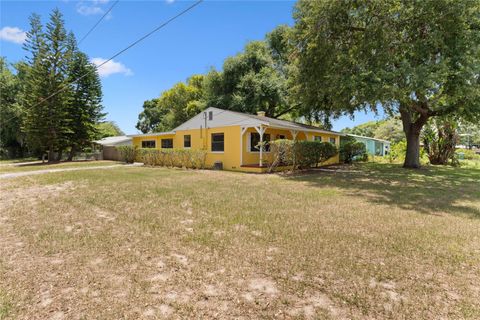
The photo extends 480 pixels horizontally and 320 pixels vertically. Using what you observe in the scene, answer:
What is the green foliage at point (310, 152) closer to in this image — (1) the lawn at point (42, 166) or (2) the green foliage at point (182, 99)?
(1) the lawn at point (42, 166)

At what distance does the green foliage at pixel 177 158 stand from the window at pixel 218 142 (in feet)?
2.99

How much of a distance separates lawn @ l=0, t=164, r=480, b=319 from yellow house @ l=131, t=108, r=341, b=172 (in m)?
7.86

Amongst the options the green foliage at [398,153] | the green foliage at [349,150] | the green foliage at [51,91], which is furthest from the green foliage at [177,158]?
the green foliage at [398,153]

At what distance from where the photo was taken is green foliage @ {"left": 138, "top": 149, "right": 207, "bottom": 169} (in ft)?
48.6

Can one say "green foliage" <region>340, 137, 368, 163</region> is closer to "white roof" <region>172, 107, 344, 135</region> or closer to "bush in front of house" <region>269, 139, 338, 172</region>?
"white roof" <region>172, 107, 344, 135</region>

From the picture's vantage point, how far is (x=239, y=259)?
3184mm

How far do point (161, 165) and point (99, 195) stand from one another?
9.63 m

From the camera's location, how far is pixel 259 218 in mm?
4910

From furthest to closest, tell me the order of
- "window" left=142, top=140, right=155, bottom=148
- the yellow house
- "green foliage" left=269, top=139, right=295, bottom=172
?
"window" left=142, top=140, right=155, bottom=148 → the yellow house → "green foliage" left=269, top=139, right=295, bottom=172

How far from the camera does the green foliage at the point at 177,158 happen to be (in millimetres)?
14828

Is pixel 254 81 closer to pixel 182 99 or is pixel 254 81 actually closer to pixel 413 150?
pixel 182 99

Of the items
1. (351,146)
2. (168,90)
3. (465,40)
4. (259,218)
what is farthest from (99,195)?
(168,90)

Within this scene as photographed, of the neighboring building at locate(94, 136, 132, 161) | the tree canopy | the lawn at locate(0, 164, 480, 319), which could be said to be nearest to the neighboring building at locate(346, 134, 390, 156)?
the lawn at locate(0, 164, 480, 319)

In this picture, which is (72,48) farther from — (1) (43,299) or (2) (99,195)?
(1) (43,299)
